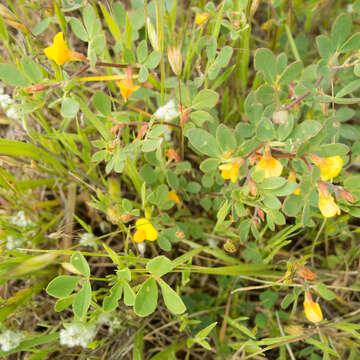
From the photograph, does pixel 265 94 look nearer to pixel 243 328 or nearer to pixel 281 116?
pixel 281 116

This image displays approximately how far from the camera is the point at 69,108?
4.20ft

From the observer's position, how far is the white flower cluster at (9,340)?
1.44 m

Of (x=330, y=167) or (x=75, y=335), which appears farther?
(x=75, y=335)

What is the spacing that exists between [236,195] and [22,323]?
4.22ft

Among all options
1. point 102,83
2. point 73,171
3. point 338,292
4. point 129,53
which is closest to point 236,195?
point 129,53

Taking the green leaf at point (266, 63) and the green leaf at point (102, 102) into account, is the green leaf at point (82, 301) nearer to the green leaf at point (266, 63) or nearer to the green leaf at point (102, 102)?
the green leaf at point (102, 102)

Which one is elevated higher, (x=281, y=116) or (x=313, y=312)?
(x=281, y=116)

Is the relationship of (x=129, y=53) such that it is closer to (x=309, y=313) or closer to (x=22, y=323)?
(x=309, y=313)

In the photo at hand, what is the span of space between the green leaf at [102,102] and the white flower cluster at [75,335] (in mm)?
890

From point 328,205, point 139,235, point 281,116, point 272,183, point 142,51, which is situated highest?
point 142,51

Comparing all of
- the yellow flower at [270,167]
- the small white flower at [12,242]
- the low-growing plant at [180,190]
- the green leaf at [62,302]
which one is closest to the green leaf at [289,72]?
the low-growing plant at [180,190]

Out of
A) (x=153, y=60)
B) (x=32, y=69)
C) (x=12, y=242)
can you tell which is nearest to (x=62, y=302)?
(x=12, y=242)

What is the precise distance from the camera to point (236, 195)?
1.34 metres

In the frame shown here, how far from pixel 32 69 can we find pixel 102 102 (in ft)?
0.94
